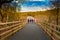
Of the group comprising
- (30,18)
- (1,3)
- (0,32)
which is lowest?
(30,18)

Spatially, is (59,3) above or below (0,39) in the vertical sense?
above

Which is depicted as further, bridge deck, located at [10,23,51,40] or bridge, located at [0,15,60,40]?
bridge deck, located at [10,23,51,40]

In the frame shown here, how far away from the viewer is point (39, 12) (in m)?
54.5

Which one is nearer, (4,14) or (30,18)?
(4,14)

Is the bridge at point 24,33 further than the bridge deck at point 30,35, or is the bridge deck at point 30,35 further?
the bridge deck at point 30,35

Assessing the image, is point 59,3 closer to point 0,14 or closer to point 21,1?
point 21,1

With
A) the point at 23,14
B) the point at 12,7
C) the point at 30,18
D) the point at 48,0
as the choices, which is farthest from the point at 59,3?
the point at 30,18

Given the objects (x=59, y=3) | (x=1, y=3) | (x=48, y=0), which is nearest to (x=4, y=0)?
(x=1, y=3)

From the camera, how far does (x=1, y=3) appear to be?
17.2 meters

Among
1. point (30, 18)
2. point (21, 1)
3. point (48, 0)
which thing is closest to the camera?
point (21, 1)

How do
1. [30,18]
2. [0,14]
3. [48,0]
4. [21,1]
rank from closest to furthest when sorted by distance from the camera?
[0,14], [21,1], [48,0], [30,18]

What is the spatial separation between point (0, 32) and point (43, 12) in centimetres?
4452

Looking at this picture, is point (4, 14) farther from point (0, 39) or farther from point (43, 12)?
point (43, 12)

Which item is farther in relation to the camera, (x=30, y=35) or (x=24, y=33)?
(x=24, y=33)
